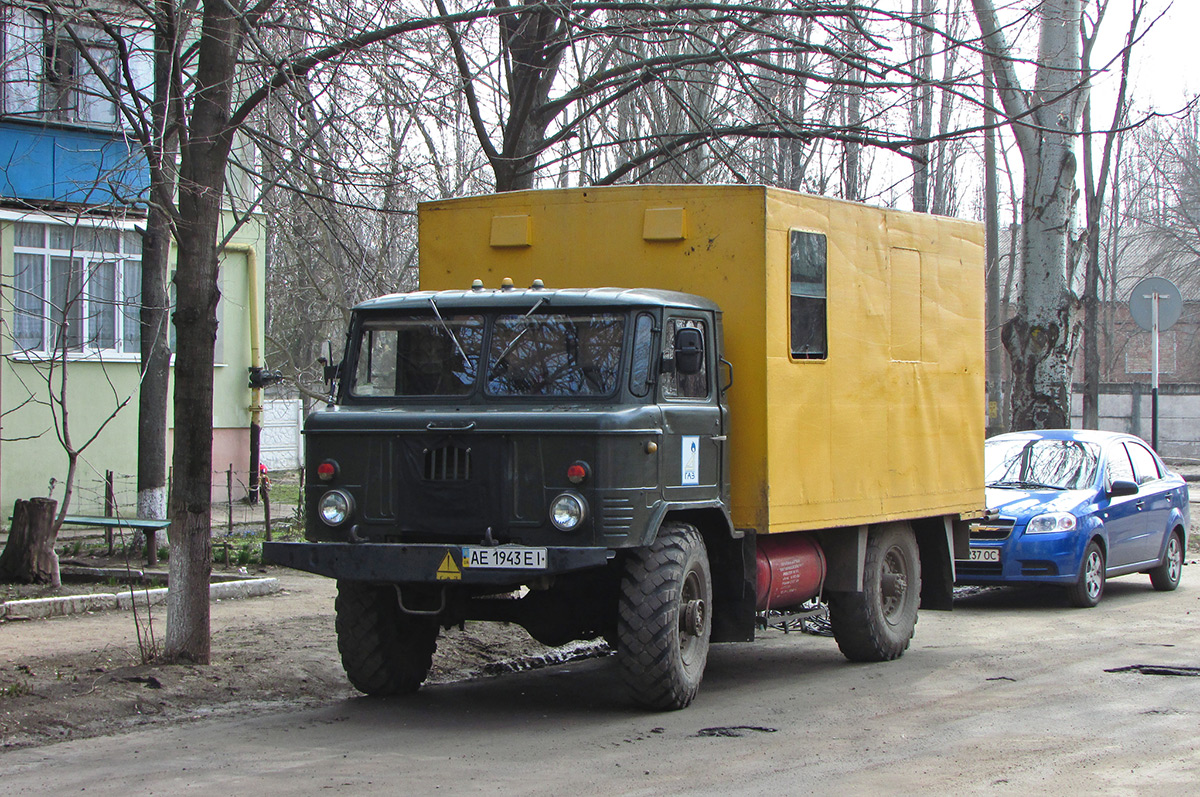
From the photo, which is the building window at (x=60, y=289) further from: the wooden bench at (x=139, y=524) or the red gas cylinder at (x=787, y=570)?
the red gas cylinder at (x=787, y=570)

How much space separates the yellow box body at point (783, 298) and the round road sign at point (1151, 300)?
1073 centimetres

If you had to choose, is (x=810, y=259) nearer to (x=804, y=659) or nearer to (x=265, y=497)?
(x=804, y=659)

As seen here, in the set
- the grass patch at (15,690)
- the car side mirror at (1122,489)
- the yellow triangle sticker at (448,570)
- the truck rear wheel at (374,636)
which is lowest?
the grass patch at (15,690)

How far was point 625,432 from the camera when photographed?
7.95m

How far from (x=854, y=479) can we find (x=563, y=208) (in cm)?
280

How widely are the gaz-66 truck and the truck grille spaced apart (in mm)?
12

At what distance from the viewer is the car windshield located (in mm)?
14281

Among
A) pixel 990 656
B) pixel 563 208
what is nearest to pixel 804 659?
pixel 990 656

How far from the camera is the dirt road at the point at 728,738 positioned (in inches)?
257

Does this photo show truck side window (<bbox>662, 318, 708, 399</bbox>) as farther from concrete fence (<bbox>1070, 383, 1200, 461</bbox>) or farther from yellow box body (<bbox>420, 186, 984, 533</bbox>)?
concrete fence (<bbox>1070, 383, 1200, 461</bbox>)


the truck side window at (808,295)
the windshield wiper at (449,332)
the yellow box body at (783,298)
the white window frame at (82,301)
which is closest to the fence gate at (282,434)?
the white window frame at (82,301)

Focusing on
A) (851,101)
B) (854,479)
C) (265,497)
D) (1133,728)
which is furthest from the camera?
(265,497)

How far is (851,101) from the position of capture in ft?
44.6

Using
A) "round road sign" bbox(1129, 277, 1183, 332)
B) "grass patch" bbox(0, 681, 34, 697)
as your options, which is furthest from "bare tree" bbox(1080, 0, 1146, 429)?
"grass patch" bbox(0, 681, 34, 697)
